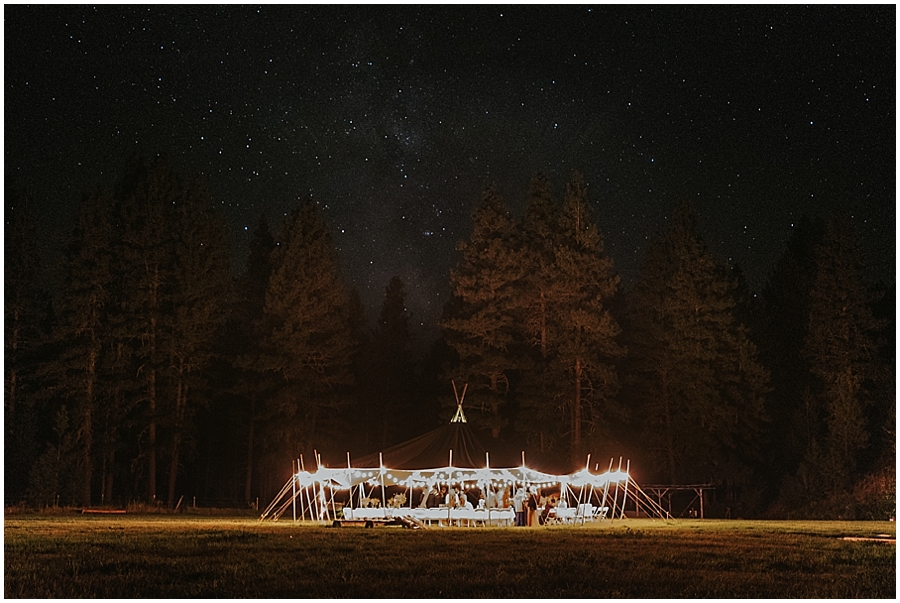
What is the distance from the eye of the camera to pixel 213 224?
128 feet

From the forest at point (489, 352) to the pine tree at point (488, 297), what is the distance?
0.29 feet

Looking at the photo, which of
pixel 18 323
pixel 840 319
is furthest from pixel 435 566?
pixel 840 319

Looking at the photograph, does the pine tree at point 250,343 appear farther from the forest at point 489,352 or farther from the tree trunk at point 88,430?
the tree trunk at point 88,430

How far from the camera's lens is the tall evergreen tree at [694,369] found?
39750mm

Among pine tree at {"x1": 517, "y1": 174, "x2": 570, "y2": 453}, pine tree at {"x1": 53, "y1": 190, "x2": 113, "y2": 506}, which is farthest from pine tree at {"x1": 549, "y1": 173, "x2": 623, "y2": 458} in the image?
pine tree at {"x1": 53, "y1": 190, "x2": 113, "y2": 506}

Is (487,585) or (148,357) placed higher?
(148,357)

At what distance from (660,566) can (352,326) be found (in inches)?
1624

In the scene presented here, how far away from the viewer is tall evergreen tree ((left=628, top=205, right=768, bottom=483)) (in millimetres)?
39750

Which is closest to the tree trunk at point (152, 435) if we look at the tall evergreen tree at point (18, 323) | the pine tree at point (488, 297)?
the tall evergreen tree at point (18, 323)

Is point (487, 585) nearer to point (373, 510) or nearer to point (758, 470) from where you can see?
point (373, 510)

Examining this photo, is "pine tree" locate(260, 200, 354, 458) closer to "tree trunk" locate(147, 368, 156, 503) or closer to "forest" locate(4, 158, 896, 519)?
"forest" locate(4, 158, 896, 519)

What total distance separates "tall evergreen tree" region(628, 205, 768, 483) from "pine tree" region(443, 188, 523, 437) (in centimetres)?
608

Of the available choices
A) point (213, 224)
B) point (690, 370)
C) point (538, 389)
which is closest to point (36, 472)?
point (213, 224)

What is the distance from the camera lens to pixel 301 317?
128ft
